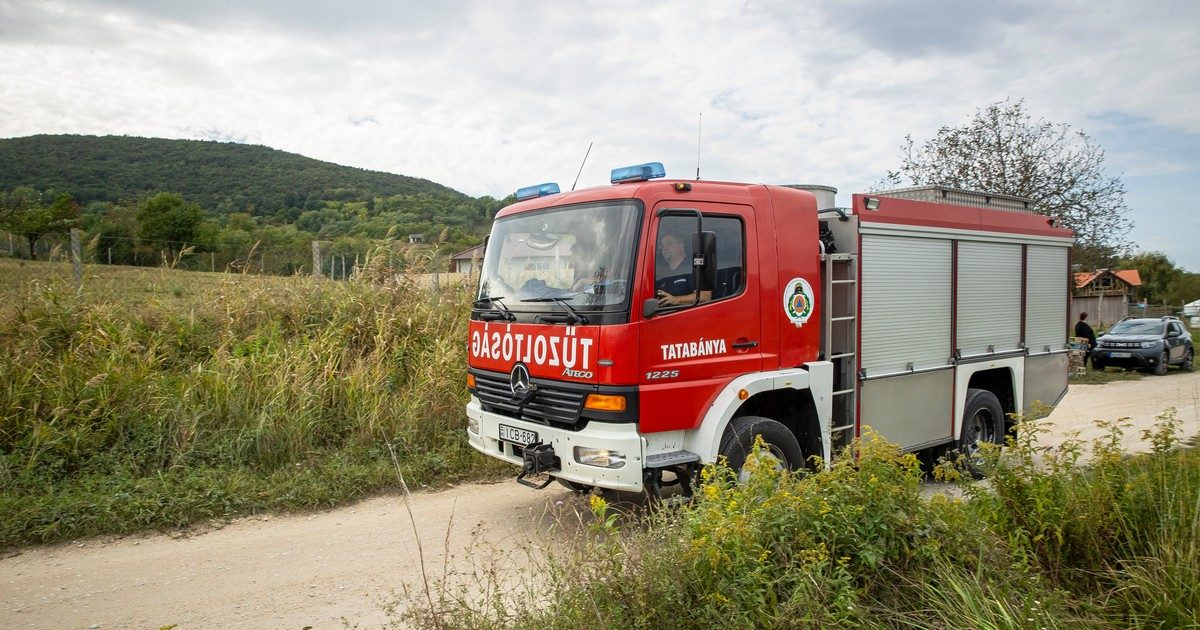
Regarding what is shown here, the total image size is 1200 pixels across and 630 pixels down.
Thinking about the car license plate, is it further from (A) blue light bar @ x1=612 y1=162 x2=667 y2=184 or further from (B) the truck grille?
(A) blue light bar @ x1=612 y1=162 x2=667 y2=184

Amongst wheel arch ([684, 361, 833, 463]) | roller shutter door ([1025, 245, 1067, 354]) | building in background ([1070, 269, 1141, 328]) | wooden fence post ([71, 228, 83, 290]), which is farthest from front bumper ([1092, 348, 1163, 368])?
wooden fence post ([71, 228, 83, 290])

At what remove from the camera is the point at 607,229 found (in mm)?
4781

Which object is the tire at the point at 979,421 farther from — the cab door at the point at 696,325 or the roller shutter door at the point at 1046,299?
the cab door at the point at 696,325

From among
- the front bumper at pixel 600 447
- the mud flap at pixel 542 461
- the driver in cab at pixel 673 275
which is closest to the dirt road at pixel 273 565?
the mud flap at pixel 542 461

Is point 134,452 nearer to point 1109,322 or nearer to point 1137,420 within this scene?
point 1137,420

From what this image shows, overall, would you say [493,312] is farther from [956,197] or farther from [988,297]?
[988,297]

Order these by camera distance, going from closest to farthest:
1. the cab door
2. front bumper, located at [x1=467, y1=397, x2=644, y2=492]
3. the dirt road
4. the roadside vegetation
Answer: the roadside vegetation < the dirt road < front bumper, located at [x1=467, y1=397, x2=644, y2=492] < the cab door

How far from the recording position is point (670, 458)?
184 inches

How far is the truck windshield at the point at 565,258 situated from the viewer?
15.2 feet

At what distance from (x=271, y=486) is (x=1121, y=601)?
5.95 meters

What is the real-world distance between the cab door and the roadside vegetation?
111 cm

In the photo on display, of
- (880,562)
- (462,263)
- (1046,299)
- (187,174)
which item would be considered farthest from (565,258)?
(187,174)

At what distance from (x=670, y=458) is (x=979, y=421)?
Answer: 4.51m

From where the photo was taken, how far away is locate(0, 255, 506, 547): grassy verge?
573 centimetres
